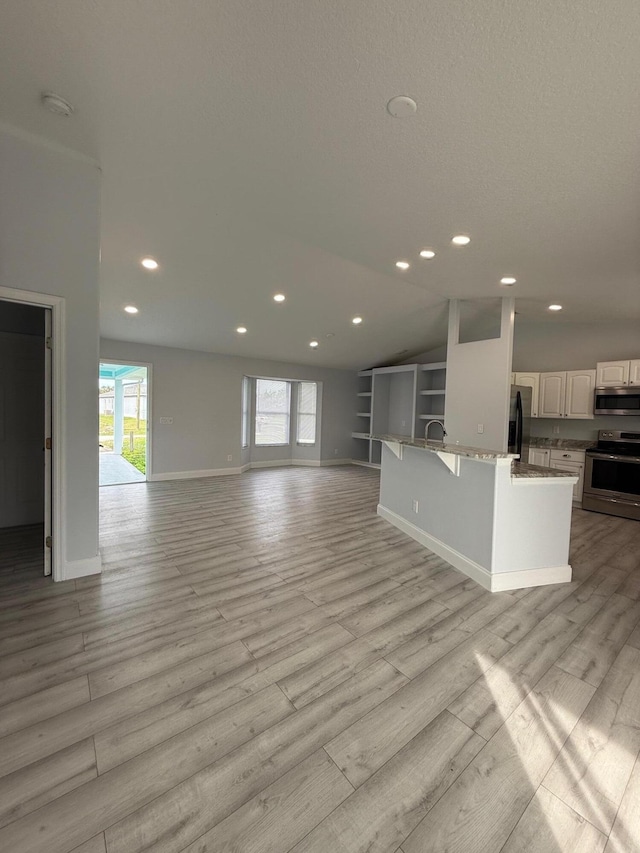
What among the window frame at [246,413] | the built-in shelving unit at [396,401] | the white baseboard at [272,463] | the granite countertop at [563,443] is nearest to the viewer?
the granite countertop at [563,443]

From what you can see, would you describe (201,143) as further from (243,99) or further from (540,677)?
(540,677)

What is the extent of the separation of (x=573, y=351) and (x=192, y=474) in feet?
23.3

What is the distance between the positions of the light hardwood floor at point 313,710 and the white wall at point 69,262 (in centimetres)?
65

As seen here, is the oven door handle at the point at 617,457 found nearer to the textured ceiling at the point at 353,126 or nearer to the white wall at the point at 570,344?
the white wall at the point at 570,344

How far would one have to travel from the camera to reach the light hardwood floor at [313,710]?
1.21 metres

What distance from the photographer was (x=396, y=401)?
9.13m

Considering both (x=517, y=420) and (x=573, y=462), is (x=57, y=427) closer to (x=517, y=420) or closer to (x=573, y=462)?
(x=517, y=420)

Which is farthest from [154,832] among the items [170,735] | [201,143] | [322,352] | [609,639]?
[322,352]

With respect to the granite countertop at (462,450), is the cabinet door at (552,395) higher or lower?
higher

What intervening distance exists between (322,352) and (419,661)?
641 cm

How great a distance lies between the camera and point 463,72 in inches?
62.4

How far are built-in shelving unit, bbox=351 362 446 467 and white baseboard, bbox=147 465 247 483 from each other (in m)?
3.10

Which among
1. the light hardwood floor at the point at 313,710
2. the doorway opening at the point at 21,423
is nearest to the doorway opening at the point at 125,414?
the doorway opening at the point at 21,423

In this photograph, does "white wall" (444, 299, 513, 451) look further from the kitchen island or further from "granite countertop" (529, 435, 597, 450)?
"granite countertop" (529, 435, 597, 450)
